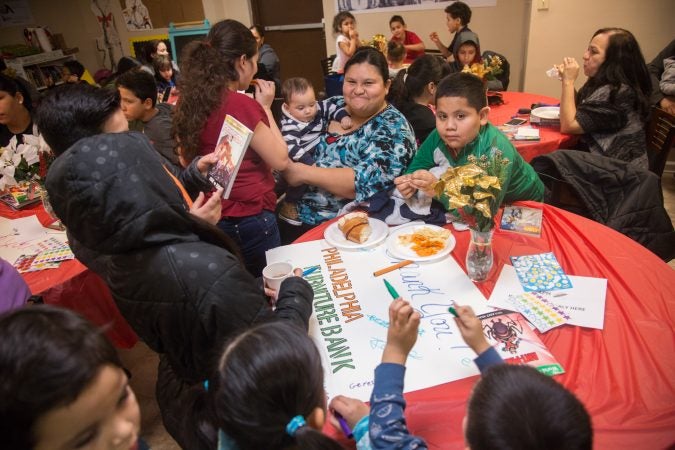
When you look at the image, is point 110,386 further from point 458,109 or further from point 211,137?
point 458,109

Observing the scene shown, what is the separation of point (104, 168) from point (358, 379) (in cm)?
80

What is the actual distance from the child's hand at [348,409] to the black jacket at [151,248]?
0.87 ft

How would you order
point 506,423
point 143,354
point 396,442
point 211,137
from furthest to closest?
point 143,354 < point 211,137 < point 396,442 < point 506,423

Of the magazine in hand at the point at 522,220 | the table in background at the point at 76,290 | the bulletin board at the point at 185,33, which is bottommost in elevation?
the table in background at the point at 76,290

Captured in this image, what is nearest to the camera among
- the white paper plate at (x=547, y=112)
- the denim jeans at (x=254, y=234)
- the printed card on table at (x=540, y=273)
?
the printed card on table at (x=540, y=273)

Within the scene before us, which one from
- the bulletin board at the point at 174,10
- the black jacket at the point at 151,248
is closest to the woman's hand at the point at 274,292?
the black jacket at the point at 151,248

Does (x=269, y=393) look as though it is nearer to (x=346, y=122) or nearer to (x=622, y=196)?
(x=346, y=122)

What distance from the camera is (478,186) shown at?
1.33 m

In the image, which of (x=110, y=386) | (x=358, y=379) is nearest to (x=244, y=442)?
(x=110, y=386)

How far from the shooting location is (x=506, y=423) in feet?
2.56

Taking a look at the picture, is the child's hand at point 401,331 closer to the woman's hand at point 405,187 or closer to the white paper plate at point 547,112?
the woman's hand at point 405,187

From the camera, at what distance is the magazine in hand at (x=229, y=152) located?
1.53m

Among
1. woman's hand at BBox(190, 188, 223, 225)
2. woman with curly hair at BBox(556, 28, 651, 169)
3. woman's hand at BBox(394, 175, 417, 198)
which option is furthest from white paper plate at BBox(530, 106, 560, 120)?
woman's hand at BBox(190, 188, 223, 225)

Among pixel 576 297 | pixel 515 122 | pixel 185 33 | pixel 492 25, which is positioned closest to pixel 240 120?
pixel 576 297
